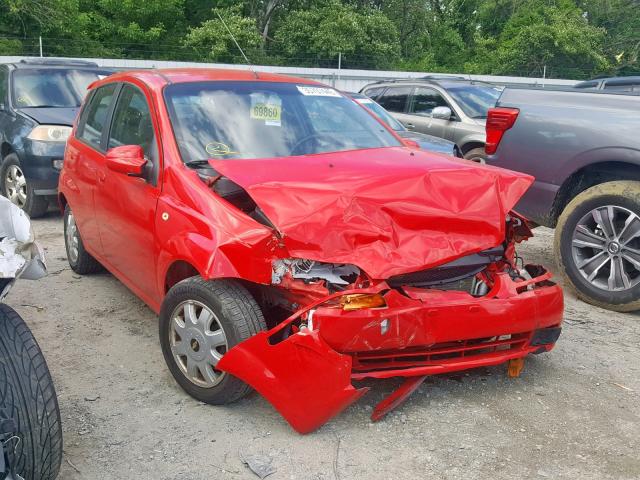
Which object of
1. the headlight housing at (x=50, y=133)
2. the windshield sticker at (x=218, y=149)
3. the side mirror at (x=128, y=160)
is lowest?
the headlight housing at (x=50, y=133)

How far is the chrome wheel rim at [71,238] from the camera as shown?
17.7 ft

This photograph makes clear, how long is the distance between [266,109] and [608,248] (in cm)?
279

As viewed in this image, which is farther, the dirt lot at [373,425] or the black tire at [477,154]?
the black tire at [477,154]

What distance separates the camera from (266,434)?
3.14 m

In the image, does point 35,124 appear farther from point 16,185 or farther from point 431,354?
point 431,354

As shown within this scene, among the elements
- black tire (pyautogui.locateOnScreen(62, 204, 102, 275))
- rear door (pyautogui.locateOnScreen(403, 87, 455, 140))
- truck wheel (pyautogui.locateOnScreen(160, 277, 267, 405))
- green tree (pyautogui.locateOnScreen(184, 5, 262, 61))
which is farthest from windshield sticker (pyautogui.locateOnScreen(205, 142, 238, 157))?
green tree (pyautogui.locateOnScreen(184, 5, 262, 61))

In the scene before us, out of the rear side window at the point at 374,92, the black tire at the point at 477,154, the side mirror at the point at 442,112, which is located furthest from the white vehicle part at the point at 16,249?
the rear side window at the point at 374,92

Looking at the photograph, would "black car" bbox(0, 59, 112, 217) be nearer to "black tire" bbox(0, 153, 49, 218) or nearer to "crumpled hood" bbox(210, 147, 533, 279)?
"black tire" bbox(0, 153, 49, 218)

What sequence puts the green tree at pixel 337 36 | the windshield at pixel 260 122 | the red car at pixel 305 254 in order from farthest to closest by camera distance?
1. the green tree at pixel 337 36
2. the windshield at pixel 260 122
3. the red car at pixel 305 254

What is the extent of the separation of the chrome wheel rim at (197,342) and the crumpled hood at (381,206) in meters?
0.58

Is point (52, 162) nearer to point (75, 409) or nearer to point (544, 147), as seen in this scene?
point (75, 409)

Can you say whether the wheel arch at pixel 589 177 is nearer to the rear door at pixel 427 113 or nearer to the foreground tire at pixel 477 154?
the foreground tire at pixel 477 154

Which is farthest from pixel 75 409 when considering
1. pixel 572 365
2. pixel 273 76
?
pixel 572 365

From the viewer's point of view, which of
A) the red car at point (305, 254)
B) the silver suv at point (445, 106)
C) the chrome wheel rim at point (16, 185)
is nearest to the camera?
the red car at point (305, 254)
